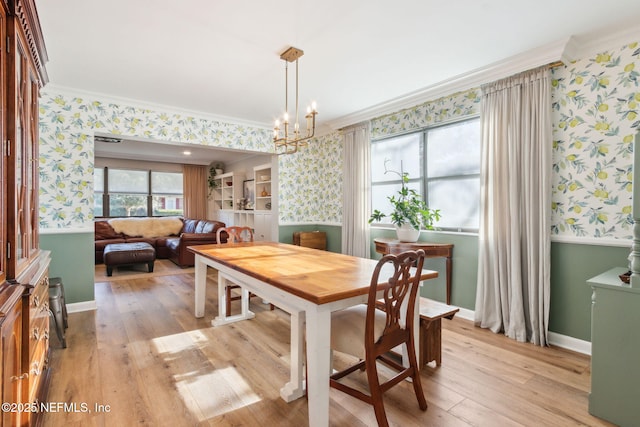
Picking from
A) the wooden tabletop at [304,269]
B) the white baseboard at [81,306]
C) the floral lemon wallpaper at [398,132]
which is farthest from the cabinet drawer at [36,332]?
the floral lemon wallpaper at [398,132]

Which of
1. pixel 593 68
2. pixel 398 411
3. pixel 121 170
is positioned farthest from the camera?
pixel 121 170

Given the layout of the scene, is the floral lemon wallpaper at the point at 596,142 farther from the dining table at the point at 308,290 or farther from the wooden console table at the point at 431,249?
the dining table at the point at 308,290

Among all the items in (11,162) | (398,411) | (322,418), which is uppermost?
(11,162)

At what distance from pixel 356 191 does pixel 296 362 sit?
9.49 feet

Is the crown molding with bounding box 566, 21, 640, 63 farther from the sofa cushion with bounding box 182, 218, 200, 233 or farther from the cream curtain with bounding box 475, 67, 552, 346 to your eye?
the sofa cushion with bounding box 182, 218, 200, 233

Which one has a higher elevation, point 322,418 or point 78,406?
point 322,418

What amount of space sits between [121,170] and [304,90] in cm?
631

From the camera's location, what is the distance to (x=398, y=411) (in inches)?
72.4

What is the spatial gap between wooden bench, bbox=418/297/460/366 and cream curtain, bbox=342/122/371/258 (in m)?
2.03

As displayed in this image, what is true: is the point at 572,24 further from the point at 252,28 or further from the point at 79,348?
the point at 79,348

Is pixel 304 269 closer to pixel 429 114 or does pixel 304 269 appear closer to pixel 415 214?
pixel 415 214

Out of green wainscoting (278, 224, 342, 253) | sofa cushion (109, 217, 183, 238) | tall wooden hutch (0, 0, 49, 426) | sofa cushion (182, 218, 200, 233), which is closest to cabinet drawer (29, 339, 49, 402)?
tall wooden hutch (0, 0, 49, 426)

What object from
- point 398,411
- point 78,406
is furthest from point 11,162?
point 398,411

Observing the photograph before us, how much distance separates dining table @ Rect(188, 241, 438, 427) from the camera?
1.56 metres
